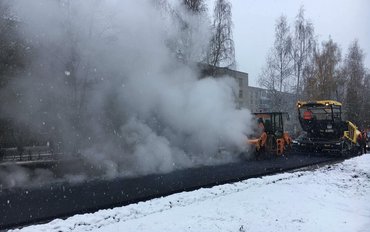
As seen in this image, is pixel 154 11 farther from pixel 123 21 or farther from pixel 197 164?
pixel 197 164

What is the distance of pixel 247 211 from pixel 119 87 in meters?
6.83

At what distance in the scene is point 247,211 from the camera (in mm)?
8227

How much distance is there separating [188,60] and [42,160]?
22.0 ft

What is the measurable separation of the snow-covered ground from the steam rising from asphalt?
14.7 feet

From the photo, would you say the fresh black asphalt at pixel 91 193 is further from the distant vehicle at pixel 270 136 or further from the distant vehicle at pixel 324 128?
the distant vehicle at pixel 324 128

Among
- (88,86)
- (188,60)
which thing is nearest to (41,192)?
(88,86)

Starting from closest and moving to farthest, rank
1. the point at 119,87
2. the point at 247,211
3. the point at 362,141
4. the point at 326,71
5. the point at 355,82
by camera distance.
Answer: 1. the point at 247,211
2. the point at 119,87
3. the point at 362,141
4. the point at 326,71
5. the point at 355,82

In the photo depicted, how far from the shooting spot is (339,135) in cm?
2298

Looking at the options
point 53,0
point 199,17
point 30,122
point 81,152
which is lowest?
point 81,152

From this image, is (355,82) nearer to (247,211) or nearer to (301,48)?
(301,48)

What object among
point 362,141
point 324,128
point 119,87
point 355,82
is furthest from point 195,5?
point 355,82

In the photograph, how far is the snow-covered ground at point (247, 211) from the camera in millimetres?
7023

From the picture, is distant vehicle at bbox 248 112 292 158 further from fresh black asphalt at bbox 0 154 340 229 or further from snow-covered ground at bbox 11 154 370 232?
snow-covered ground at bbox 11 154 370 232

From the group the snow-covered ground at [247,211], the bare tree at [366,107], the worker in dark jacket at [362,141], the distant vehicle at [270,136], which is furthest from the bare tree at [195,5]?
the bare tree at [366,107]
